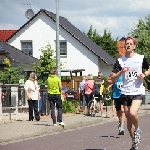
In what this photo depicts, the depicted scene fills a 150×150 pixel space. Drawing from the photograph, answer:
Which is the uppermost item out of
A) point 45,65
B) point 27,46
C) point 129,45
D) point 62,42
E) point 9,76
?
point 62,42

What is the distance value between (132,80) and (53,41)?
119ft

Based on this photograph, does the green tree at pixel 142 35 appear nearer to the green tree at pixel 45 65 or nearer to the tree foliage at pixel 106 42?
the tree foliage at pixel 106 42

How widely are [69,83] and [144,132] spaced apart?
24.0m

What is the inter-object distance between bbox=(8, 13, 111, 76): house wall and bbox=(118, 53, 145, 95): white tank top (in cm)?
3557

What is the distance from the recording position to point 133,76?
30.4ft

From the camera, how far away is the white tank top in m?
9.26

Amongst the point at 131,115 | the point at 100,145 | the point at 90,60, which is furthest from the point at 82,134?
the point at 90,60

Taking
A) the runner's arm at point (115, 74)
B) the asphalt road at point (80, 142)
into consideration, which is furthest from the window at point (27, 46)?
the runner's arm at point (115, 74)

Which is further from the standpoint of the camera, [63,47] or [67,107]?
[63,47]

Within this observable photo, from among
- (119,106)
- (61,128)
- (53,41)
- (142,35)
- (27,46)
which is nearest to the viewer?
(119,106)

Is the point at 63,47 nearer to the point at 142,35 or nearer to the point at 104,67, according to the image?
the point at 104,67

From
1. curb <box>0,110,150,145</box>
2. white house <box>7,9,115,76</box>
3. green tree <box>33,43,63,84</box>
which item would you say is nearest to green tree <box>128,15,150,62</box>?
white house <box>7,9,115,76</box>

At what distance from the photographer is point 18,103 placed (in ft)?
62.5

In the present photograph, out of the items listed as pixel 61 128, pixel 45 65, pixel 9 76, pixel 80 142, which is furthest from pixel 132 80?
pixel 45 65
